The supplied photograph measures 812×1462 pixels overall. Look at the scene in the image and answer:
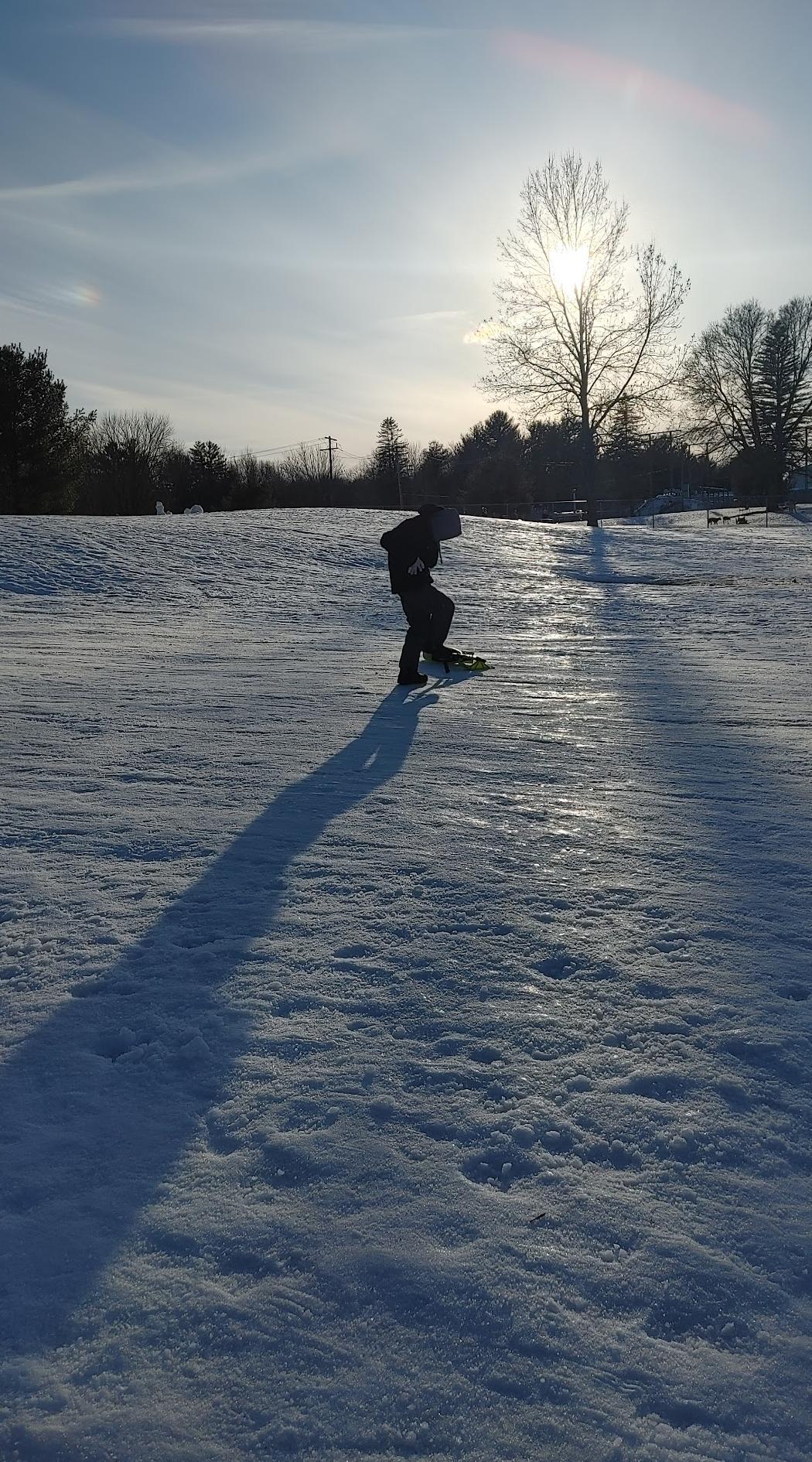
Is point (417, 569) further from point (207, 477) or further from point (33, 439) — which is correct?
point (207, 477)

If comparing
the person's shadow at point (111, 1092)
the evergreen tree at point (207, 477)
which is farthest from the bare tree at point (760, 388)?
the person's shadow at point (111, 1092)

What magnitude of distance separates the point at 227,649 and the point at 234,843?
633 cm

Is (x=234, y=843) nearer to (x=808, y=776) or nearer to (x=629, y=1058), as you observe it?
(x=629, y=1058)

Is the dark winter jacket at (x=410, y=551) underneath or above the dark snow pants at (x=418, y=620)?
above

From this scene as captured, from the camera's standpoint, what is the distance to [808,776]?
4.67 m

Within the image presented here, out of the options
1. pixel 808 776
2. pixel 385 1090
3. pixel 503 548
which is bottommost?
pixel 385 1090

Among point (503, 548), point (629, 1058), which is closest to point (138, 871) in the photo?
point (629, 1058)

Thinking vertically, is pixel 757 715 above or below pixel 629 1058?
above

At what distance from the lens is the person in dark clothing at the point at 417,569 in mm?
7629

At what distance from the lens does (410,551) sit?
7.62 metres

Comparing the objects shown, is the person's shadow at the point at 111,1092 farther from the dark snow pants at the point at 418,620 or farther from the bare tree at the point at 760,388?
the bare tree at the point at 760,388

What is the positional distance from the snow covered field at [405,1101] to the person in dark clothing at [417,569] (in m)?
2.33

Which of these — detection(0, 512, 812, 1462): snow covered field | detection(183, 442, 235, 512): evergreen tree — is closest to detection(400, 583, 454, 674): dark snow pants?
detection(0, 512, 812, 1462): snow covered field

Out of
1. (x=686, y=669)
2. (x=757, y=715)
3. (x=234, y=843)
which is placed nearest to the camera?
(x=234, y=843)
